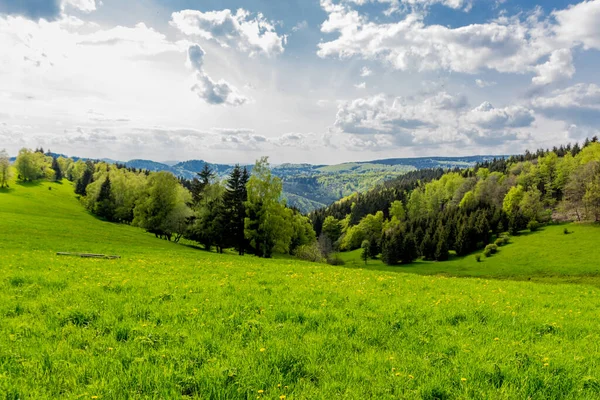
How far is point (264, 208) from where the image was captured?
53062 millimetres

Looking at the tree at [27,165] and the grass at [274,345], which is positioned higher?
the tree at [27,165]

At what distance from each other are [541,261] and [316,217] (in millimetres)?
127409

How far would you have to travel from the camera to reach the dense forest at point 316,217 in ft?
185

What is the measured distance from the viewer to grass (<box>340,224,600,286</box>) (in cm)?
7225

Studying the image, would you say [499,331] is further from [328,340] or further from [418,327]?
[328,340]

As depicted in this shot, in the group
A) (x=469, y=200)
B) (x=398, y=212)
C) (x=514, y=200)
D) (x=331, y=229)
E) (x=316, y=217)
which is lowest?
(x=331, y=229)

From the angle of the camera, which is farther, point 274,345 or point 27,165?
point 27,165

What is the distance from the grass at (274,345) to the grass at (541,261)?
70681mm

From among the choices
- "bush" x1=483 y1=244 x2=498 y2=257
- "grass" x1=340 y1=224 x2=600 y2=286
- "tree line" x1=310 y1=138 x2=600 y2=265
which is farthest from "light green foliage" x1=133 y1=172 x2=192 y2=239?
"bush" x1=483 y1=244 x2=498 y2=257

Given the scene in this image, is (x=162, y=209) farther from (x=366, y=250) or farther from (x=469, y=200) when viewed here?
(x=469, y=200)

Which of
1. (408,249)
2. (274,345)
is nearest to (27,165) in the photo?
(408,249)

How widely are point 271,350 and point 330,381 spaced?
1558 mm

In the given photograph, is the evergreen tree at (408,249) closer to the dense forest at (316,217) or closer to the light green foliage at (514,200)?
the dense forest at (316,217)

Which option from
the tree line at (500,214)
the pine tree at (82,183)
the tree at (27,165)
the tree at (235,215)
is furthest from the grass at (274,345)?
the tree at (27,165)
